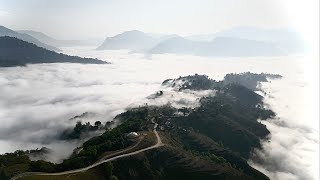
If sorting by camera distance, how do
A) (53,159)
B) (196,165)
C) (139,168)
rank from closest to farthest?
(139,168)
(196,165)
(53,159)

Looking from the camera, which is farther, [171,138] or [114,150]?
[171,138]

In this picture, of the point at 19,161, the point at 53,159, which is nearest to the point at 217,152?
the point at 53,159

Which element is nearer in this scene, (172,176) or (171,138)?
(172,176)

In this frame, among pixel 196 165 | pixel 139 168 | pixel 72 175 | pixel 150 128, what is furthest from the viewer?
pixel 150 128

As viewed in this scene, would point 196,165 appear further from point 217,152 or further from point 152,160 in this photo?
point 217,152

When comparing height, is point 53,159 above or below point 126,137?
below

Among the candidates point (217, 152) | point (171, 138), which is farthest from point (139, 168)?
point (217, 152)

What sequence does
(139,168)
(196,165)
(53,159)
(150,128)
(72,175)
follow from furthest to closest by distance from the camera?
(150,128) → (53,159) → (196,165) → (139,168) → (72,175)

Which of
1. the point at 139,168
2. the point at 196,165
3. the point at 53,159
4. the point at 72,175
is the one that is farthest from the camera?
the point at 53,159

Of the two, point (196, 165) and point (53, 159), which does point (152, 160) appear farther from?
point (53, 159)

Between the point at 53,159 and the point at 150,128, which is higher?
the point at 150,128
